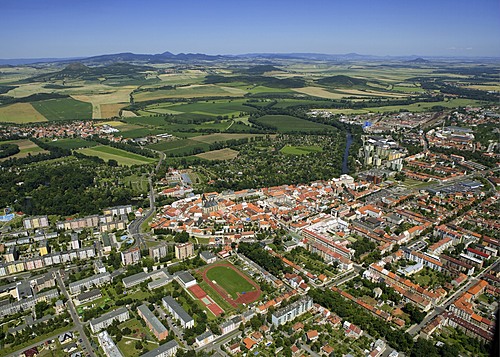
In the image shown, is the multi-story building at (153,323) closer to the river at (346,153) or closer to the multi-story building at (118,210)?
the multi-story building at (118,210)

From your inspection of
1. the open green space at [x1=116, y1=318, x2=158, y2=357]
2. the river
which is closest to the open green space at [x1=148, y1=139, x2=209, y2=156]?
the river

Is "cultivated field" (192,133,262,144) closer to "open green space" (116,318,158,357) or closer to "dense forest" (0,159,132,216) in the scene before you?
"dense forest" (0,159,132,216)

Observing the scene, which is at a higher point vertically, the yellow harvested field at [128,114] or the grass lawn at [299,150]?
the yellow harvested field at [128,114]

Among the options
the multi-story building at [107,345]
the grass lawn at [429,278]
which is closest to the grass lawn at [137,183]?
the multi-story building at [107,345]

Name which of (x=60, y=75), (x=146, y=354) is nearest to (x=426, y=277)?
(x=146, y=354)

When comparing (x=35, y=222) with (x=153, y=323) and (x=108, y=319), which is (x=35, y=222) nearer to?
(x=108, y=319)

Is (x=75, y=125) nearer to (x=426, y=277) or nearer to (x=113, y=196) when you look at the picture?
(x=113, y=196)
